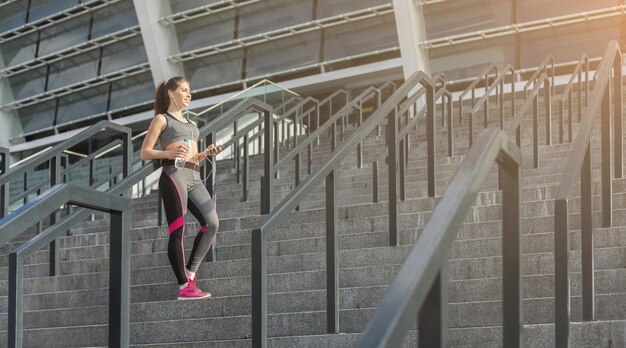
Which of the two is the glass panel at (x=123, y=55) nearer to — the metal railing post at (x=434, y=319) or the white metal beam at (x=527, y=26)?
the white metal beam at (x=527, y=26)

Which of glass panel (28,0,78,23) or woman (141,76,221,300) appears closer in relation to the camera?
woman (141,76,221,300)

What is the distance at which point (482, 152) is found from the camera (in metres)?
2.72

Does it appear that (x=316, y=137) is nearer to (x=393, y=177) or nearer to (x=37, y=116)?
(x=393, y=177)

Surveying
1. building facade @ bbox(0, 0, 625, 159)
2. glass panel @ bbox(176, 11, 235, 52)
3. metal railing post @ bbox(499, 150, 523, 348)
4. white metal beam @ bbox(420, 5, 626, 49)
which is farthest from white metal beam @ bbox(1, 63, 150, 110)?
metal railing post @ bbox(499, 150, 523, 348)

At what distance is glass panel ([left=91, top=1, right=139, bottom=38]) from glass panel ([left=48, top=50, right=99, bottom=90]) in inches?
29.2

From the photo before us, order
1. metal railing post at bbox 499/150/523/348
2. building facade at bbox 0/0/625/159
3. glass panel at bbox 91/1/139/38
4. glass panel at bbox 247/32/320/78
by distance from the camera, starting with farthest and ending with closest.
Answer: glass panel at bbox 91/1/139/38
glass panel at bbox 247/32/320/78
building facade at bbox 0/0/625/159
metal railing post at bbox 499/150/523/348

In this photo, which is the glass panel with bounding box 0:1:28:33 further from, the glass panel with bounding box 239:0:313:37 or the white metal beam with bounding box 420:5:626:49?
the white metal beam with bounding box 420:5:626:49

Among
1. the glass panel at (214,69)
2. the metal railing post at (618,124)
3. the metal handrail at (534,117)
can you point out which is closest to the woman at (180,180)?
the metal handrail at (534,117)

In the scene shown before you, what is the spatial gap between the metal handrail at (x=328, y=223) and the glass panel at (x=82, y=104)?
68.2ft

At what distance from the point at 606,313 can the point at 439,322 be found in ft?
8.38

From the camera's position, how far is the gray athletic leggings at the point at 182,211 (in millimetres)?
5738

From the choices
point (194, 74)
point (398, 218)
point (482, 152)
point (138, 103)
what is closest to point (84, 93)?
point (138, 103)

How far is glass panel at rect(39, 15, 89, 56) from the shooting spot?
87.1ft

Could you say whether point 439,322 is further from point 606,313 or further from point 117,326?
point 606,313
